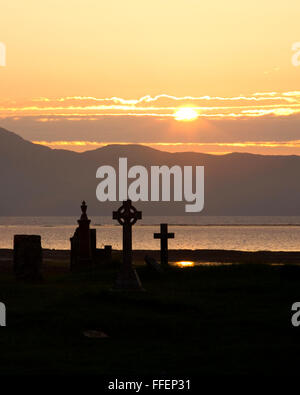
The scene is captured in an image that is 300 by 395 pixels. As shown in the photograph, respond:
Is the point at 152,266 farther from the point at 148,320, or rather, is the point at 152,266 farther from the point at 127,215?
the point at 148,320

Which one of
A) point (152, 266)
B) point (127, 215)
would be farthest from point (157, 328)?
point (152, 266)

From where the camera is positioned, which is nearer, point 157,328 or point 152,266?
point 157,328

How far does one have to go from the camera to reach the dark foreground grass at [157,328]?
18953 millimetres

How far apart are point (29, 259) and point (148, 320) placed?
37.0 ft

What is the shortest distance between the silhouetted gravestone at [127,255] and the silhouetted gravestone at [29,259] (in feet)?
11.6

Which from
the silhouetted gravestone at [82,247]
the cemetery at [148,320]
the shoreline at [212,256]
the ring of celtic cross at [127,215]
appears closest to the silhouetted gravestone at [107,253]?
the silhouetted gravestone at [82,247]

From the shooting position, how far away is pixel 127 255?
30562mm

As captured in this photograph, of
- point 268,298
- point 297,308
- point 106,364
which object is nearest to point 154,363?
point 106,364

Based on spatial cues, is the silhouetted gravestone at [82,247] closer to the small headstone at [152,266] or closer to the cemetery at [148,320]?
the cemetery at [148,320]
